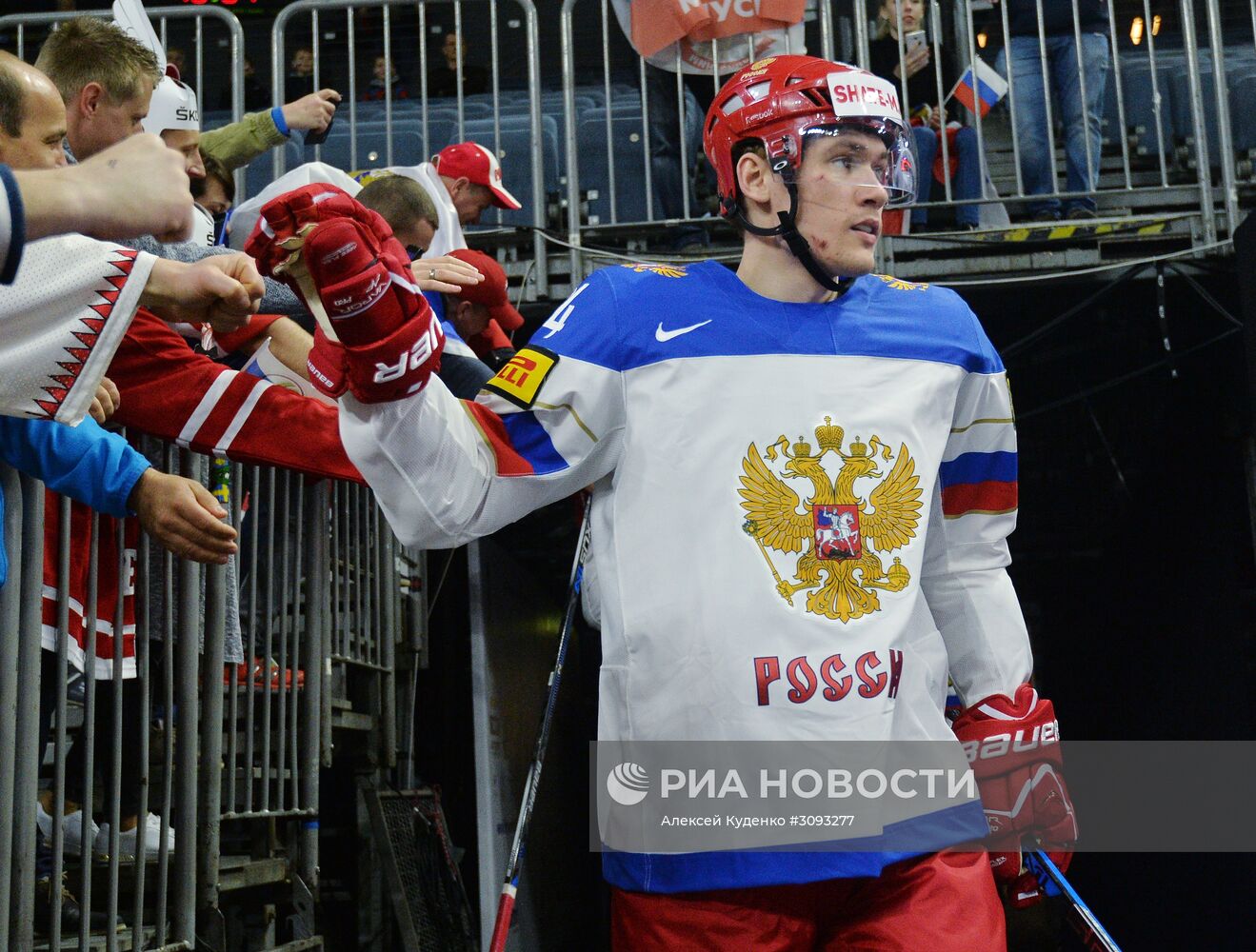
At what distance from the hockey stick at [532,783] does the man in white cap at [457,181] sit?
1782 mm

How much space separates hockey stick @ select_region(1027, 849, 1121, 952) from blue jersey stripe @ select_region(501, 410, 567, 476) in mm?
1165

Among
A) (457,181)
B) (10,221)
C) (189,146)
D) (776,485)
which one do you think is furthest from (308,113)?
(10,221)

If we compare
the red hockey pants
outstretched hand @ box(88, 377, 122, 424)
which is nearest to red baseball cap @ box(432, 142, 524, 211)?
outstretched hand @ box(88, 377, 122, 424)

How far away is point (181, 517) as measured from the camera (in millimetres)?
2158

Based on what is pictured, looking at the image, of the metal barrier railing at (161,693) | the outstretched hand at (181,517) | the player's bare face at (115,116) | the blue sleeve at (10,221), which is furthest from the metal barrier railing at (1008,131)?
the blue sleeve at (10,221)

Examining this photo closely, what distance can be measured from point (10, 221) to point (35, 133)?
34.2 inches

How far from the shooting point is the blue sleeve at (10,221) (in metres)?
1.23

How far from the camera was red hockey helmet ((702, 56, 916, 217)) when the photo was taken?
2.52m

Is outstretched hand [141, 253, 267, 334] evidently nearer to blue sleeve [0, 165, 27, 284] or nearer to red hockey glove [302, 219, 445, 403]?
red hockey glove [302, 219, 445, 403]

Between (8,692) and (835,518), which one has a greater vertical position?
(835,518)

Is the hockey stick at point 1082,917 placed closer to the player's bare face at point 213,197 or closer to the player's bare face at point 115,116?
the player's bare face at point 115,116

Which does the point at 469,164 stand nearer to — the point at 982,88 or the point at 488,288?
the point at 488,288

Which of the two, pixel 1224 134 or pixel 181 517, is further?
pixel 1224 134

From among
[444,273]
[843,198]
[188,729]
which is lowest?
[188,729]
